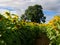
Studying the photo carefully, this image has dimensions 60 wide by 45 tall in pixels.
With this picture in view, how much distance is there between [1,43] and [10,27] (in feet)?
3.07

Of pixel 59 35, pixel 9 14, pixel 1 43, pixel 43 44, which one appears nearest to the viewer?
pixel 1 43

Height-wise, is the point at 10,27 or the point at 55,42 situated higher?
the point at 10,27

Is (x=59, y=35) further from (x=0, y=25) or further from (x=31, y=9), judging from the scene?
(x=31, y=9)

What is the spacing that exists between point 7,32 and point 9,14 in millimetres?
1455

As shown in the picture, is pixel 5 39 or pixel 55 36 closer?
pixel 5 39

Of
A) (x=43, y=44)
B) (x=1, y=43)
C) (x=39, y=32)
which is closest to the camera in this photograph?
(x=1, y=43)

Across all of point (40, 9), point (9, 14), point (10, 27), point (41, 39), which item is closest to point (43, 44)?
point (41, 39)

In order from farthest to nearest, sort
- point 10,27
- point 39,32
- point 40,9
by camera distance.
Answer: point 40,9, point 39,32, point 10,27

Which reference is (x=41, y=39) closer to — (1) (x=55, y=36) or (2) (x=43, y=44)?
(2) (x=43, y=44)

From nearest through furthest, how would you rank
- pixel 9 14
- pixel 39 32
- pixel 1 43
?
pixel 1 43
pixel 9 14
pixel 39 32

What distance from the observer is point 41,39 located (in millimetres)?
18750

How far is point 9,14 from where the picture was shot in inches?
316

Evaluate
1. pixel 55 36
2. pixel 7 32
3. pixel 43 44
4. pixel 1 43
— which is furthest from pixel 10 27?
pixel 43 44

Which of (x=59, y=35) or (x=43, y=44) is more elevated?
(x=59, y=35)
